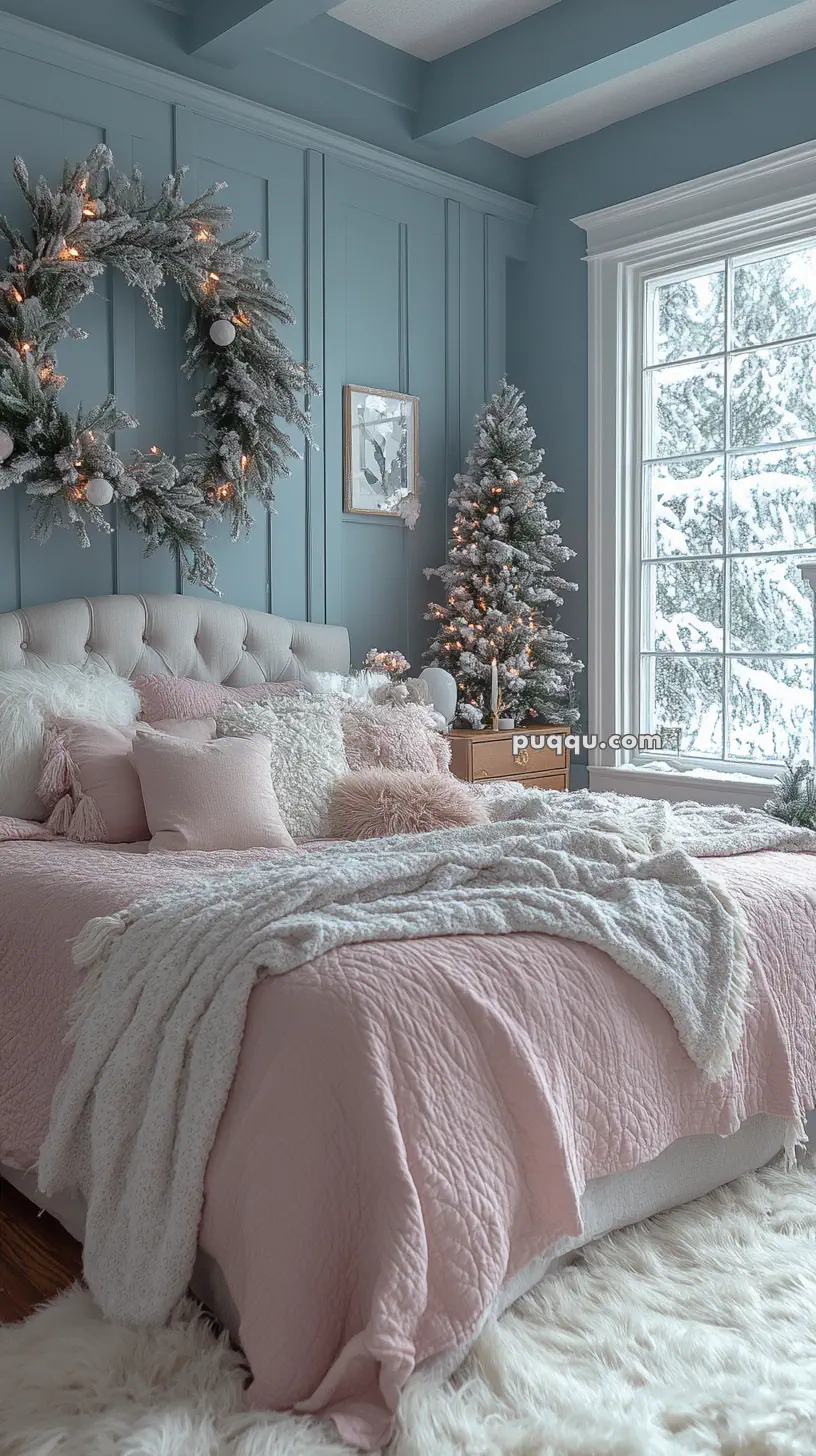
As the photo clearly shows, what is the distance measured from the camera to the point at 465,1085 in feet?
5.59

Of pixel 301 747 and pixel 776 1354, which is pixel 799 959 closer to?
pixel 776 1354

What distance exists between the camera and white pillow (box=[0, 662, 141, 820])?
2.98 metres

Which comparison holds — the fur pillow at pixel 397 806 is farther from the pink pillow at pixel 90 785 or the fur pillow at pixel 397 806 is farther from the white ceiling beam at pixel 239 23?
the white ceiling beam at pixel 239 23

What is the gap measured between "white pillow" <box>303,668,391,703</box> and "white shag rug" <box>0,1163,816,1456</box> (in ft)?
6.92

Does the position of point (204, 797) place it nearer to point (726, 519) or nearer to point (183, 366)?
point (183, 366)

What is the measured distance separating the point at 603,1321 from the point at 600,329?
12.6 feet

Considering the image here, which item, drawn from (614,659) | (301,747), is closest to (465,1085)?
(301,747)

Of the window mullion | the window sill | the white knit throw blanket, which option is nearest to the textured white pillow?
the white knit throw blanket

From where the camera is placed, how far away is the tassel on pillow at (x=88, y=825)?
9.41 ft

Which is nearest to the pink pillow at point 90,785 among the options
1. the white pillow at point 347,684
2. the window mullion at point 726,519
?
the white pillow at point 347,684

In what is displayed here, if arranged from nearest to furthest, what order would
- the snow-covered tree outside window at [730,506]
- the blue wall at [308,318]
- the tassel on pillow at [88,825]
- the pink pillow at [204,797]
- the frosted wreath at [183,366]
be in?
the pink pillow at [204,797], the tassel on pillow at [88,825], the frosted wreath at [183,366], the blue wall at [308,318], the snow-covered tree outside window at [730,506]

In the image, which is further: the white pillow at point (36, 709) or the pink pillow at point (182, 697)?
the pink pillow at point (182, 697)

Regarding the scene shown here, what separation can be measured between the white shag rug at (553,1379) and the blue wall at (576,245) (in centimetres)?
304

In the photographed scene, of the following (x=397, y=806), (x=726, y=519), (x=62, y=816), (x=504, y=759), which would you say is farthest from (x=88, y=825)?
(x=726, y=519)
